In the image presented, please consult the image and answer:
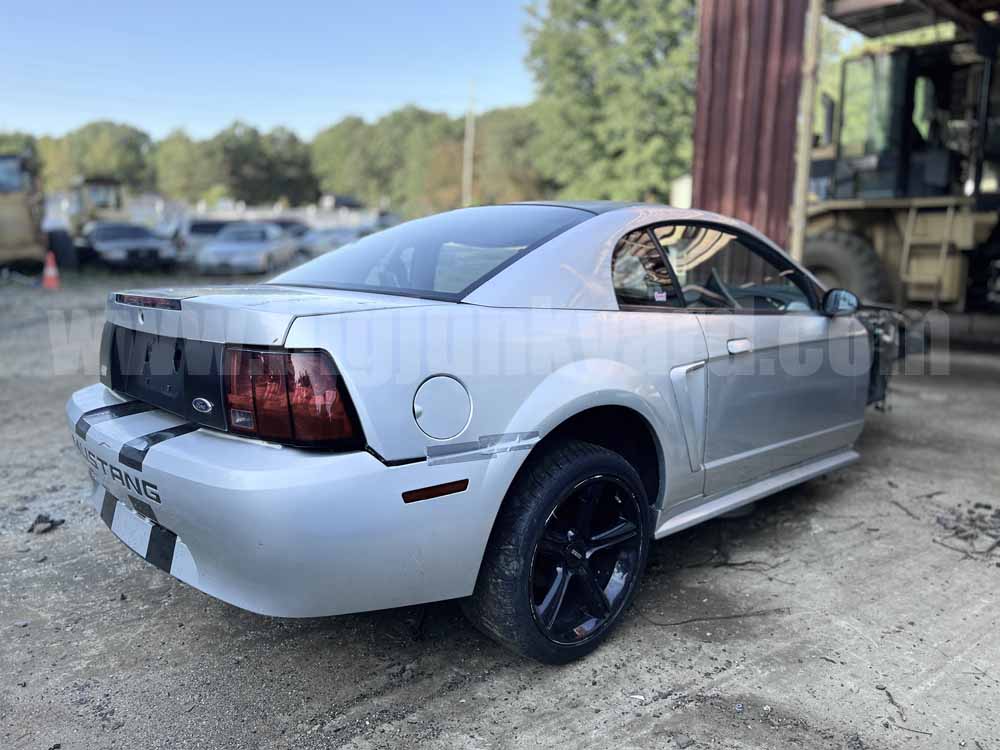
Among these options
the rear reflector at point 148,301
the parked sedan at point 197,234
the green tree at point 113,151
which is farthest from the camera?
the green tree at point 113,151

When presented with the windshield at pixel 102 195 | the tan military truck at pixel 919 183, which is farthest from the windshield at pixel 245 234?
the tan military truck at pixel 919 183

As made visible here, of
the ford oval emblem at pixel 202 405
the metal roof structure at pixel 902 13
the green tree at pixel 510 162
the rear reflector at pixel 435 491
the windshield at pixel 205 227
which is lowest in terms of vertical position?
the rear reflector at pixel 435 491

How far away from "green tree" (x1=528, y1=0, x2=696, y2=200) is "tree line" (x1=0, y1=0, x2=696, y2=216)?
5cm

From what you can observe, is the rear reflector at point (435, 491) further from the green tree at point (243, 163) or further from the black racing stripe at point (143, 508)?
the green tree at point (243, 163)

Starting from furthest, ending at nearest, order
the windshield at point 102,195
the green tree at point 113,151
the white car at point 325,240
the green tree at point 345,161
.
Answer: the green tree at point 345,161 → the green tree at point 113,151 → the white car at point 325,240 → the windshield at point 102,195

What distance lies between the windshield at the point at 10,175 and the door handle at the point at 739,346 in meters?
16.1

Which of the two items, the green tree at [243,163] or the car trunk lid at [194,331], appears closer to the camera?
the car trunk lid at [194,331]

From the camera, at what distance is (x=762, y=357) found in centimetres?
306

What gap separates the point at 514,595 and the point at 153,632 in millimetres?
1258

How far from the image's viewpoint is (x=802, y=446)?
3367 mm

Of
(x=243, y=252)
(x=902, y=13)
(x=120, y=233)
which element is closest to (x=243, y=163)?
(x=120, y=233)

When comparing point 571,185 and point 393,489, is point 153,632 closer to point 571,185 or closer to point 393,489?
point 393,489

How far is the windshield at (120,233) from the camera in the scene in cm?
1736

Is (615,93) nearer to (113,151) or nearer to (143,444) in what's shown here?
(143,444)
